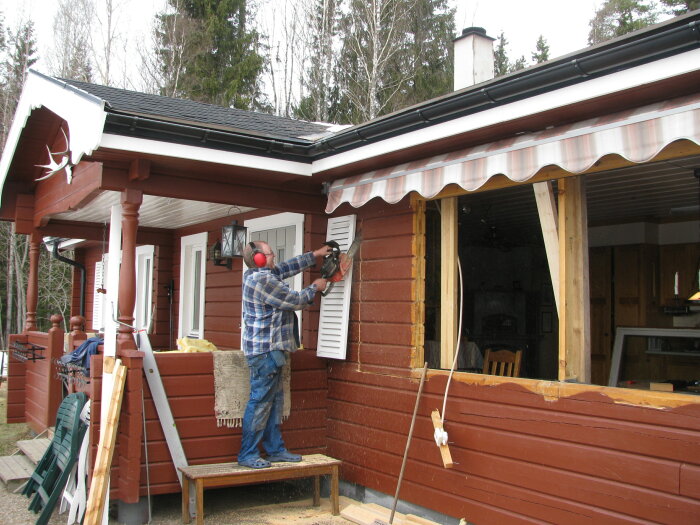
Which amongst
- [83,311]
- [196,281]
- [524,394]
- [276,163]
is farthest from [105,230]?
[524,394]

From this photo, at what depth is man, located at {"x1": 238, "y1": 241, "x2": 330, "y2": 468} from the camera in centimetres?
486

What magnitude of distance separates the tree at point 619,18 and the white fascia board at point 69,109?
17658 mm

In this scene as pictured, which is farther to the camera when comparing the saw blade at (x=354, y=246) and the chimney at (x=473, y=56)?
the chimney at (x=473, y=56)

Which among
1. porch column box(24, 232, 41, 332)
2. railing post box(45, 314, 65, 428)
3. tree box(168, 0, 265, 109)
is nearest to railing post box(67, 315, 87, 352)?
railing post box(45, 314, 65, 428)

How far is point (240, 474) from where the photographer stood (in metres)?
4.68

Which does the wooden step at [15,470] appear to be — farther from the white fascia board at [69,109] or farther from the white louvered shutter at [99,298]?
the white louvered shutter at [99,298]

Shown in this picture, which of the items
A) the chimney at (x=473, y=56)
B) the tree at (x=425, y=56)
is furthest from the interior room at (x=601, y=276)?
the tree at (x=425, y=56)

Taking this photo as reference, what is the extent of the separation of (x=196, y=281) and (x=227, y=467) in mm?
3944

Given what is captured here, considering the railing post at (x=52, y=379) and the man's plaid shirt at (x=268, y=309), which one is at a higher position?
the man's plaid shirt at (x=268, y=309)

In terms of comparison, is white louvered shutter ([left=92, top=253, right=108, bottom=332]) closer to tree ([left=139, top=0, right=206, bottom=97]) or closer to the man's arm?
the man's arm

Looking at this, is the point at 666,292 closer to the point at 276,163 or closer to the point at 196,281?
the point at 276,163

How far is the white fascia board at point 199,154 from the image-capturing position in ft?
14.5

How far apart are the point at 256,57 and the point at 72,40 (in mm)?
6470

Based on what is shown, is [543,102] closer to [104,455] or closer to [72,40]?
[104,455]
